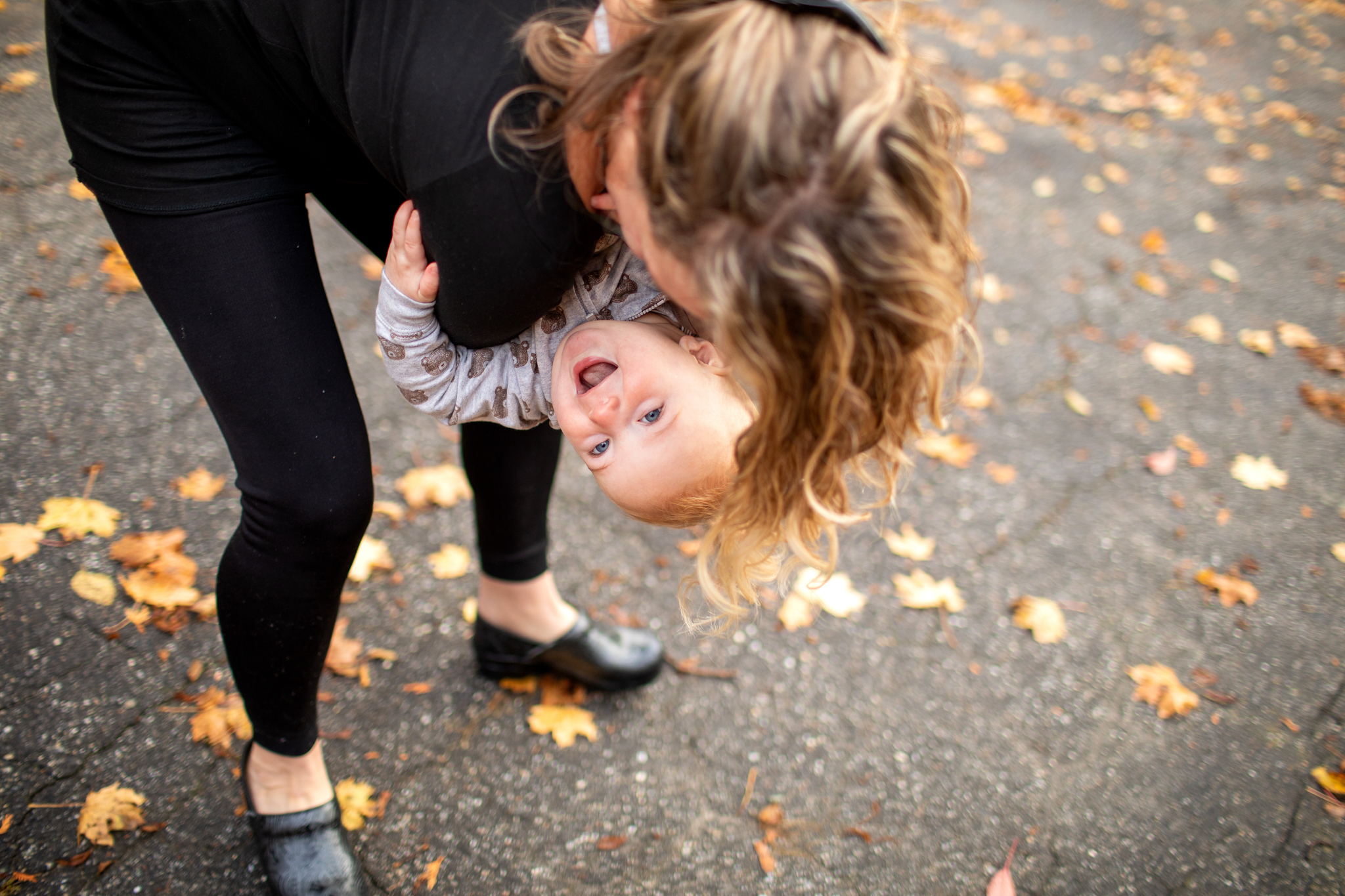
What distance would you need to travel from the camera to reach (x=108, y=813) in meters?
1.63

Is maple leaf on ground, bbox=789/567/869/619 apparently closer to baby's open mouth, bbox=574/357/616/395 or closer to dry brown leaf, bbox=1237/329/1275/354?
baby's open mouth, bbox=574/357/616/395

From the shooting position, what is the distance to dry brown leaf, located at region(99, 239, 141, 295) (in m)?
2.77

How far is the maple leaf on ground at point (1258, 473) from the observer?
2.95m

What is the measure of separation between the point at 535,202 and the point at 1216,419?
3214 millimetres

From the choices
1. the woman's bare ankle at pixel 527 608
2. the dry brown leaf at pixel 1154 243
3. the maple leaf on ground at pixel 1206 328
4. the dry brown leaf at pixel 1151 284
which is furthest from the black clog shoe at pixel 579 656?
the dry brown leaf at pixel 1154 243

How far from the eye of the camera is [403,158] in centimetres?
97

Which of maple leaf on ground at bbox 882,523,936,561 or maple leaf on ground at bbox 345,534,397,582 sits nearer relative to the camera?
maple leaf on ground at bbox 345,534,397,582

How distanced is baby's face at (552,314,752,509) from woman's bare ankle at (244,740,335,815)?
879 mm

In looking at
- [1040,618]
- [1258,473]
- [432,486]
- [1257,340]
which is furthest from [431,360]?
[1257,340]

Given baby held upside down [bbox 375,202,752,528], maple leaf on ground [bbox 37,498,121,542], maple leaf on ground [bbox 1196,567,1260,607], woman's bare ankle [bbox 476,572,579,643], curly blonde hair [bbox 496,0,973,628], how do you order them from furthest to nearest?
1. maple leaf on ground [bbox 1196,567,1260,607]
2. maple leaf on ground [bbox 37,498,121,542]
3. woman's bare ankle [bbox 476,572,579,643]
4. baby held upside down [bbox 375,202,752,528]
5. curly blonde hair [bbox 496,0,973,628]

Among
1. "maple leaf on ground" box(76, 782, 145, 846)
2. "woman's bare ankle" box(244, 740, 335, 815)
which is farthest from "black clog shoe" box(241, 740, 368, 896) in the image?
"maple leaf on ground" box(76, 782, 145, 846)

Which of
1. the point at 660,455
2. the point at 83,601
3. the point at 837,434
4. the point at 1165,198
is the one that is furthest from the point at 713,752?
the point at 1165,198

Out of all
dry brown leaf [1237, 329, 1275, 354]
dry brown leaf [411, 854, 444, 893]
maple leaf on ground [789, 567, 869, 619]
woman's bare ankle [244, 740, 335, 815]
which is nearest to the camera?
woman's bare ankle [244, 740, 335, 815]

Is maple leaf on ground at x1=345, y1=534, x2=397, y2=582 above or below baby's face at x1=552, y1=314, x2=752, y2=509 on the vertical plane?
below
